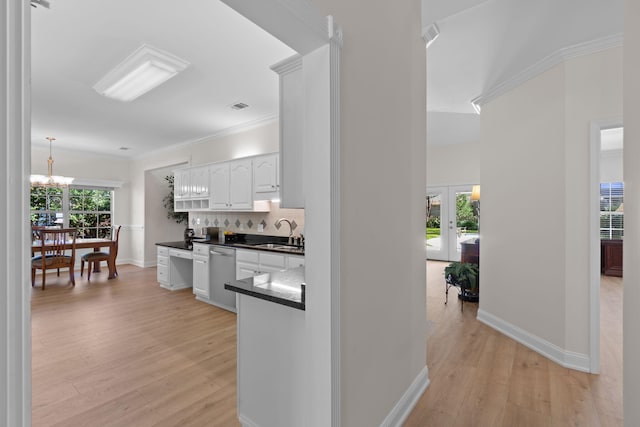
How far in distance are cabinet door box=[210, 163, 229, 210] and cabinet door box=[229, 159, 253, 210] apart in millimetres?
114

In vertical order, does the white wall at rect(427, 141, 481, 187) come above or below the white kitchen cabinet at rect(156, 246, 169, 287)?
above

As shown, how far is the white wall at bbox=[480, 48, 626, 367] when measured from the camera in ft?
8.53

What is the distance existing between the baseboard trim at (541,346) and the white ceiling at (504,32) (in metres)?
2.59

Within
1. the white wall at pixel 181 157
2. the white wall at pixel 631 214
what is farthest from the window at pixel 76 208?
the white wall at pixel 631 214

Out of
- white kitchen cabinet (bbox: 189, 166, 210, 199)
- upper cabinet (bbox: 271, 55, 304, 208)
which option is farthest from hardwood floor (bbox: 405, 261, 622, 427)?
white kitchen cabinet (bbox: 189, 166, 210, 199)

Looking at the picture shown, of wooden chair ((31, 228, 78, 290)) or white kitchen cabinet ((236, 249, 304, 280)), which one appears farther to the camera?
wooden chair ((31, 228, 78, 290))

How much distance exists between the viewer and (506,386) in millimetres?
2332

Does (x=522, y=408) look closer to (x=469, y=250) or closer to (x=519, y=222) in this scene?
(x=519, y=222)

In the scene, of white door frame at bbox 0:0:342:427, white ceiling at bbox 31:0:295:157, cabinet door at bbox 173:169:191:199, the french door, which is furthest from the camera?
the french door

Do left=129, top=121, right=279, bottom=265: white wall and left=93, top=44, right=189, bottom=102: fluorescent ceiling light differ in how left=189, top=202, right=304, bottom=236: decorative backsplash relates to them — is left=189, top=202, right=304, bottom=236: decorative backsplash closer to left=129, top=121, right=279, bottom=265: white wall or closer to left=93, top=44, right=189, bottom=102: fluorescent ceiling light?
left=129, top=121, right=279, bottom=265: white wall

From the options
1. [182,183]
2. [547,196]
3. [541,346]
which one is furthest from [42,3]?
[541,346]

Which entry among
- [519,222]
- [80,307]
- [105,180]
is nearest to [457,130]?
[519,222]

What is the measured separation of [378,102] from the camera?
175cm

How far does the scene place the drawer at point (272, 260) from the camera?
12.1 feet
